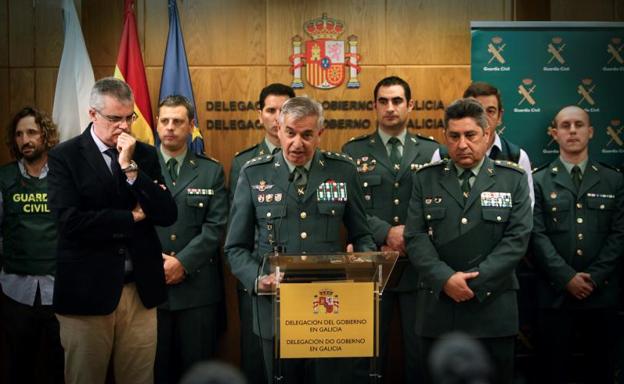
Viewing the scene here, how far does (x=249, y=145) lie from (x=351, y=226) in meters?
2.03

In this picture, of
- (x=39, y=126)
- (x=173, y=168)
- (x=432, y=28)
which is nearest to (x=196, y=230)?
(x=173, y=168)

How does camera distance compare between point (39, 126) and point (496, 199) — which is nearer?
point (496, 199)

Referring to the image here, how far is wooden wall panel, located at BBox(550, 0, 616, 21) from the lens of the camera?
5.68 meters

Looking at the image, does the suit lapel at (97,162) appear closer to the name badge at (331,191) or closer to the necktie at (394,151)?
the name badge at (331,191)

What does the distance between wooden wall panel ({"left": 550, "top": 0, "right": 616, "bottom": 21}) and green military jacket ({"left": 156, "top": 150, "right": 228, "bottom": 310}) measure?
2.78m

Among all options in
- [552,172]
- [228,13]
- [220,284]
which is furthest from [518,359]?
[228,13]

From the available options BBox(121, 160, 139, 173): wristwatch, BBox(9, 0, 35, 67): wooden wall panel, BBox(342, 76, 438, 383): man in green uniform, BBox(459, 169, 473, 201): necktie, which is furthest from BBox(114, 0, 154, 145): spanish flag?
BBox(459, 169, 473, 201): necktie

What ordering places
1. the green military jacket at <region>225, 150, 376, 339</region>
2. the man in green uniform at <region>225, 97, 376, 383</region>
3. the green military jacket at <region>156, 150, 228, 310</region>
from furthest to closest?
the green military jacket at <region>156, 150, 228, 310</region> < the green military jacket at <region>225, 150, 376, 339</region> < the man in green uniform at <region>225, 97, 376, 383</region>

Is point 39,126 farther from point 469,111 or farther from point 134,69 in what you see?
point 469,111

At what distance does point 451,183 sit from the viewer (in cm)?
395

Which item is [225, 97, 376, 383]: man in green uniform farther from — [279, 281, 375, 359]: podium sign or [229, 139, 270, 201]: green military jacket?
[229, 139, 270, 201]: green military jacket

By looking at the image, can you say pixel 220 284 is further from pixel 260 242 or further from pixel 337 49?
pixel 337 49

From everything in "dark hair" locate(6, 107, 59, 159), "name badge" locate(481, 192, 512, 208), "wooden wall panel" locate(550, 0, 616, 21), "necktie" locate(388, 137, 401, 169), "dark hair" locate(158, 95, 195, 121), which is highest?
"wooden wall panel" locate(550, 0, 616, 21)

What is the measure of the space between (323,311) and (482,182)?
146cm
